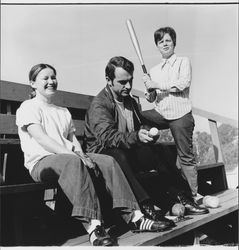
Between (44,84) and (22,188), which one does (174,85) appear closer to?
(44,84)

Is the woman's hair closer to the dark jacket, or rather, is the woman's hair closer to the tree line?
the dark jacket

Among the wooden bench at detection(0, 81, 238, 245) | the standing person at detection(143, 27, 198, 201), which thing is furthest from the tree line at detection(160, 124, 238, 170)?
the standing person at detection(143, 27, 198, 201)

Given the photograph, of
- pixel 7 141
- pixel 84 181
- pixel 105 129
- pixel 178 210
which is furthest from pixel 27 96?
pixel 178 210

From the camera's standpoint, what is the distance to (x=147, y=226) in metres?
1.69

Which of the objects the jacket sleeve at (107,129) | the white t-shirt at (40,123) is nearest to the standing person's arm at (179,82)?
the jacket sleeve at (107,129)

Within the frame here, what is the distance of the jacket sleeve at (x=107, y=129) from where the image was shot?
194 cm

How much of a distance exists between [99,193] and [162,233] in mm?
362

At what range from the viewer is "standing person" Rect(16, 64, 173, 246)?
157cm

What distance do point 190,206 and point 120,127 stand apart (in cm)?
60

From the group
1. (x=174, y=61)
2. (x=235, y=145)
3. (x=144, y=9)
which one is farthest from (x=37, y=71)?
(x=235, y=145)

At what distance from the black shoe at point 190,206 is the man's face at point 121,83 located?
0.68 meters

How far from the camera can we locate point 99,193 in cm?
184

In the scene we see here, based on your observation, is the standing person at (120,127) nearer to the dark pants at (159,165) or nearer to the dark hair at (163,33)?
the dark pants at (159,165)

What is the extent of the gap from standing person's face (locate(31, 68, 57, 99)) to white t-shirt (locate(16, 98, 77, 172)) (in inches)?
1.8
